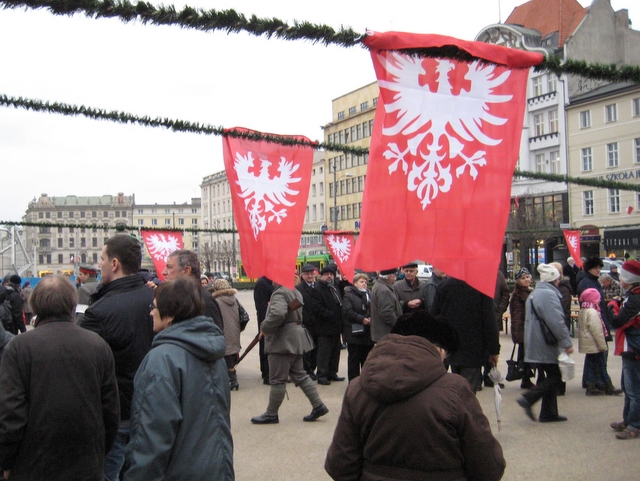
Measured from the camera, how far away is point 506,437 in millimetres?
6949

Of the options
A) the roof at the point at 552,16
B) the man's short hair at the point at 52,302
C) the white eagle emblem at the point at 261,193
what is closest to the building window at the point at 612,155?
the roof at the point at 552,16

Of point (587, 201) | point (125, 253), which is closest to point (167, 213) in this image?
point (587, 201)

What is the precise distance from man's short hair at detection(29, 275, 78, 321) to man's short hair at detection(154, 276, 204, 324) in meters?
0.60

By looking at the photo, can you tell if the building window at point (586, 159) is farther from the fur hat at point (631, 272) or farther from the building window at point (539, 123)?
the fur hat at point (631, 272)

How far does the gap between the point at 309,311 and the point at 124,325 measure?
6.71 metres

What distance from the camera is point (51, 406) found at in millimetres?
3320

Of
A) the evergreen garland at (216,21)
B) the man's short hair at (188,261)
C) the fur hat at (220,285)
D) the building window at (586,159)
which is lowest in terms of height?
the fur hat at (220,285)

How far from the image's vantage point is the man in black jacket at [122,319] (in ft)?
13.2

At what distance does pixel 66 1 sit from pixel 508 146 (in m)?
2.23

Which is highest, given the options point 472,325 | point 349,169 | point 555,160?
point 349,169

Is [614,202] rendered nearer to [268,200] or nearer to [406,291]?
[406,291]

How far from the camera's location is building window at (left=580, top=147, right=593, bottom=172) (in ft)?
143

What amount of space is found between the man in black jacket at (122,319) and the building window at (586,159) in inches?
1728

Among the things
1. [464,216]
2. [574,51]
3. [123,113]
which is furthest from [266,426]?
[574,51]
